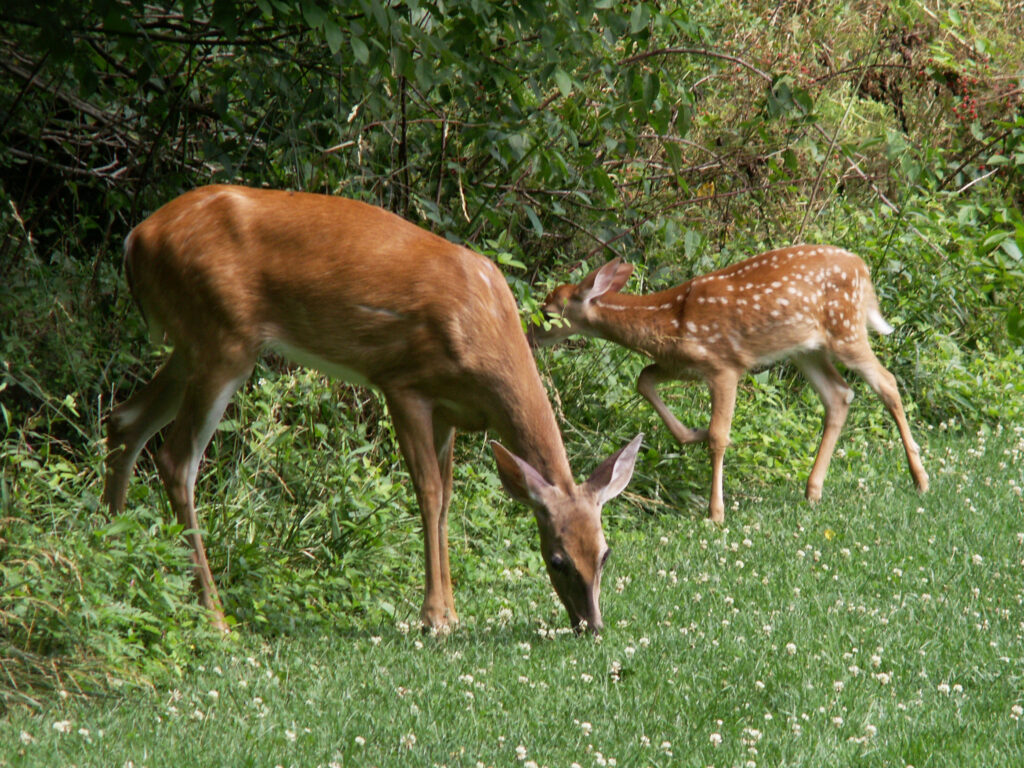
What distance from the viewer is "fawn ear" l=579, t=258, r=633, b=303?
7605 mm

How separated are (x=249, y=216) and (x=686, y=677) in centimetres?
272

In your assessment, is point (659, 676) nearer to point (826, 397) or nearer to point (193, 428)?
point (193, 428)

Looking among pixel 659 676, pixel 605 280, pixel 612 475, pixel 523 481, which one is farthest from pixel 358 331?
pixel 605 280

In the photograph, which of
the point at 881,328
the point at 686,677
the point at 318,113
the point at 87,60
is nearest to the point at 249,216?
the point at 87,60

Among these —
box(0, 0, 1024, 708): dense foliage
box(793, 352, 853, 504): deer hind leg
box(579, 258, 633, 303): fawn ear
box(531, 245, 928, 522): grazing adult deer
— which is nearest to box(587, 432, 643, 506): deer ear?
box(0, 0, 1024, 708): dense foliage

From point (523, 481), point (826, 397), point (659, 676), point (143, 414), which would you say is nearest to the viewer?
point (659, 676)

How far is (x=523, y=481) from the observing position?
16.8 ft

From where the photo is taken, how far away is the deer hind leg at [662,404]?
758 cm

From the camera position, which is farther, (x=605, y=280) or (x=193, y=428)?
(x=605, y=280)

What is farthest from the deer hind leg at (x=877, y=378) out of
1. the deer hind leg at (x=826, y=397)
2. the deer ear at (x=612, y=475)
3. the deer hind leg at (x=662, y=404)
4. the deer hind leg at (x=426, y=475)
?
the deer hind leg at (x=426, y=475)

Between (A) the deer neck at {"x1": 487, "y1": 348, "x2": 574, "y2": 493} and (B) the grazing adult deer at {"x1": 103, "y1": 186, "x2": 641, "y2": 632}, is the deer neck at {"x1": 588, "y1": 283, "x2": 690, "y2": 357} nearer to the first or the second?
(B) the grazing adult deer at {"x1": 103, "y1": 186, "x2": 641, "y2": 632}

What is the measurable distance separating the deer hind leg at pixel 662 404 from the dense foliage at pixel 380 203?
22 cm

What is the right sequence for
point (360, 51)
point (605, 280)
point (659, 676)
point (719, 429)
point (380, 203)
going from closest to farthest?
point (659, 676) → point (360, 51) → point (380, 203) → point (719, 429) → point (605, 280)

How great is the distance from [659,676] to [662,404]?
336 centimetres
